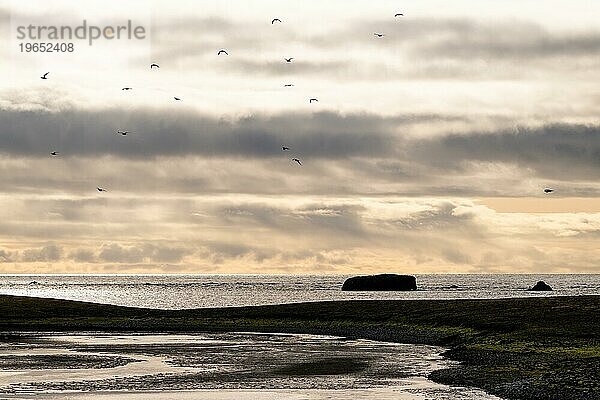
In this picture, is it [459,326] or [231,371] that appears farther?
[459,326]

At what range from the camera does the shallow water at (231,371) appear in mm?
Answer: 48625

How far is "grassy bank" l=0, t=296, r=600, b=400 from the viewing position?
2088 inches

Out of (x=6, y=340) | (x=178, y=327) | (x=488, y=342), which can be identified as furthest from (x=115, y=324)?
(x=488, y=342)

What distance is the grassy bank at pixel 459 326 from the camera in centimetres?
5303

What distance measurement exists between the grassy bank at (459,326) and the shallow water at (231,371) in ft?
11.3

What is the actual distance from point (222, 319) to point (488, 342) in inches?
1649

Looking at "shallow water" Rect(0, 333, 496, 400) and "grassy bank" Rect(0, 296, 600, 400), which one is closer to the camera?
"shallow water" Rect(0, 333, 496, 400)

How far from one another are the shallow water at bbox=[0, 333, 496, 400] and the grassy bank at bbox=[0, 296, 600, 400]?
11.3ft

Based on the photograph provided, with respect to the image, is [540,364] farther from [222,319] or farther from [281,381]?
[222,319]

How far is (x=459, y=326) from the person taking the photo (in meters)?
93.6

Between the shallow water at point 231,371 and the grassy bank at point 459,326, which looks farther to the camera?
the grassy bank at point 459,326

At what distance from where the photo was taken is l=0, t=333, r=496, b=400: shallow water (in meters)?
48.6

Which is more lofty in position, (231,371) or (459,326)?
(231,371)

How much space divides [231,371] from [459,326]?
3908cm
